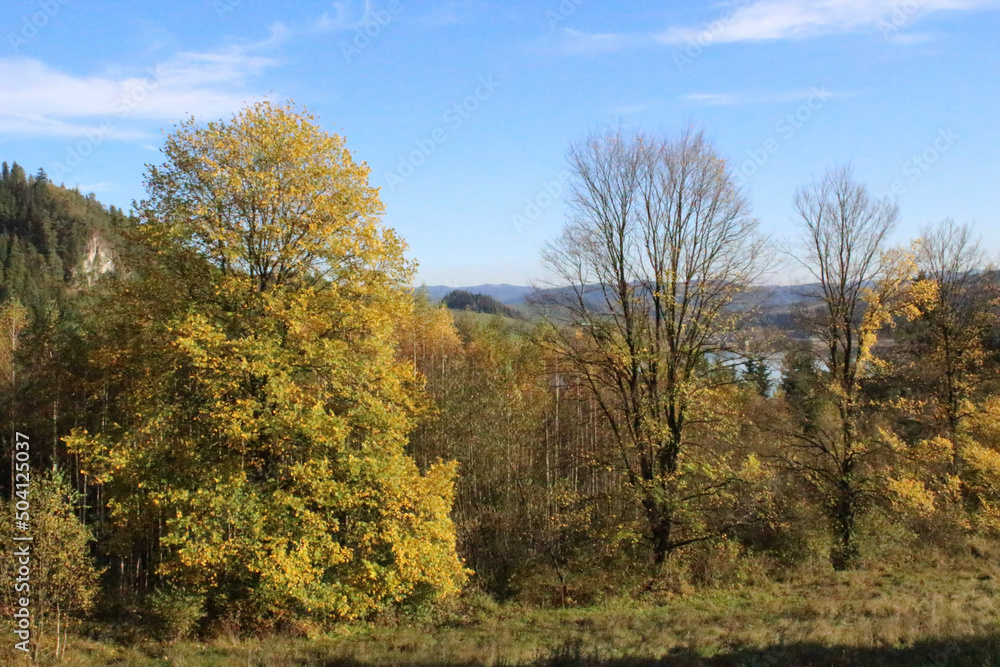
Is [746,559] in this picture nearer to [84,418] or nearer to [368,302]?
[368,302]

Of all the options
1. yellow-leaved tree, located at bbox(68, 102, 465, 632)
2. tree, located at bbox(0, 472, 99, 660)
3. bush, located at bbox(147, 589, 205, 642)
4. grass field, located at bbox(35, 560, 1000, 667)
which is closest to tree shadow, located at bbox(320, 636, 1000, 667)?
grass field, located at bbox(35, 560, 1000, 667)

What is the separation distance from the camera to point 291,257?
1475 centimetres

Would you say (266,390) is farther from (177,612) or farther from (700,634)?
(700,634)

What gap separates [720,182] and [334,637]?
1557cm

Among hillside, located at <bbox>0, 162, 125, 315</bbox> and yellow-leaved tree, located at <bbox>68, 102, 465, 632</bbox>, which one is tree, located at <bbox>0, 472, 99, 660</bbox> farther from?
hillside, located at <bbox>0, 162, 125, 315</bbox>

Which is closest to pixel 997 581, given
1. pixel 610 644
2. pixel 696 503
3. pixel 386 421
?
pixel 696 503

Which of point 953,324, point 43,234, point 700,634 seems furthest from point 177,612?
point 43,234

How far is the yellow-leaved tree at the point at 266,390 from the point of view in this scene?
1347 cm

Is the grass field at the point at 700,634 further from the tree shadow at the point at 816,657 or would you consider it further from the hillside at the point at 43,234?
the hillside at the point at 43,234

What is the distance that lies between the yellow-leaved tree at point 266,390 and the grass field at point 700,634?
4.24 ft

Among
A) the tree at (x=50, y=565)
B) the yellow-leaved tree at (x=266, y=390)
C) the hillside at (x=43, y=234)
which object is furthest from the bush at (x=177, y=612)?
the hillside at (x=43, y=234)

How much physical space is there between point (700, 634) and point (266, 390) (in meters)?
10.4

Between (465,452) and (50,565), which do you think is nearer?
(50,565)

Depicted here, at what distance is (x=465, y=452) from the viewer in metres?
26.3
